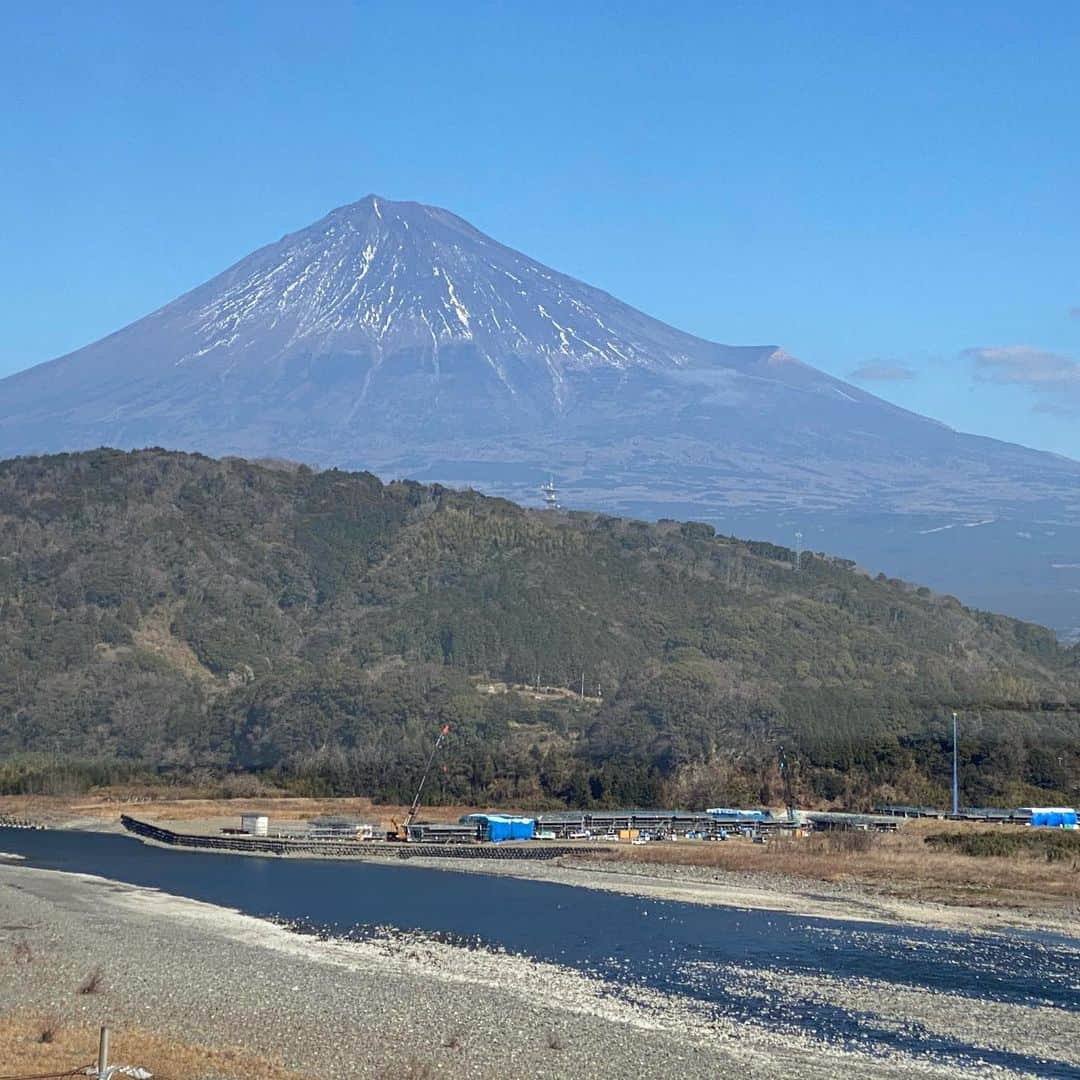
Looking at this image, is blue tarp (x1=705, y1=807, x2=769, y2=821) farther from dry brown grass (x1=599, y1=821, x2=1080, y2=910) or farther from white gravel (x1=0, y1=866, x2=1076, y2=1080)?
white gravel (x1=0, y1=866, x2=1076, y2=1080)

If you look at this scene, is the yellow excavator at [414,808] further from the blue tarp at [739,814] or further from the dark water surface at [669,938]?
the blue tarp at [739,814]

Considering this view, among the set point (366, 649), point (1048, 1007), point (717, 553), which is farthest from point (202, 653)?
point (1048, 1007)

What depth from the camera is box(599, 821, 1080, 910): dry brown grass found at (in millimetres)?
41875

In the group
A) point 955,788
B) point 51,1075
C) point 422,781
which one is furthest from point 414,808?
point 51,1075

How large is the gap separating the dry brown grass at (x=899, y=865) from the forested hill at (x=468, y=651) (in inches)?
557

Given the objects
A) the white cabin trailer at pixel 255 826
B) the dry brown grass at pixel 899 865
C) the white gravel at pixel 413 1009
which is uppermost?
the white cabin trailer at pixel 255 826

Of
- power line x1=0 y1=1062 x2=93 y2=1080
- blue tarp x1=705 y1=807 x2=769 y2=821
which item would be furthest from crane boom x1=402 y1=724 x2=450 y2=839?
power line x1=0 y1=1062 x2=93 y2=1080

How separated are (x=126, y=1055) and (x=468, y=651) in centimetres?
7328

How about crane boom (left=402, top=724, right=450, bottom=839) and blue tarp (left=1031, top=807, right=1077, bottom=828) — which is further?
crane boom (left=402, top=724, right=450, bottom=839)

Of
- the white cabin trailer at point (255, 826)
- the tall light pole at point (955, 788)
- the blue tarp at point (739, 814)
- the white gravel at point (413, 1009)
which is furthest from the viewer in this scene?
the tall light pole at point (955, 788)

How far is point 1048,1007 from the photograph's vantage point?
27.8 meters

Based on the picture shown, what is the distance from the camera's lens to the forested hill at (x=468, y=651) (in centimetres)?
7094

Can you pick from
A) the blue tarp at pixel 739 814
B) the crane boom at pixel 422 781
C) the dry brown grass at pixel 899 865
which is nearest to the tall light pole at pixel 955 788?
the dry brown grass at pixel 899 865

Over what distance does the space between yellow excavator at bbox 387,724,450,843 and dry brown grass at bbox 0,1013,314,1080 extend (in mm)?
31596
